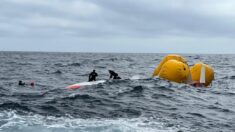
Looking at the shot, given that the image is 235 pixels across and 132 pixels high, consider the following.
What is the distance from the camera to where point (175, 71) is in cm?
2483

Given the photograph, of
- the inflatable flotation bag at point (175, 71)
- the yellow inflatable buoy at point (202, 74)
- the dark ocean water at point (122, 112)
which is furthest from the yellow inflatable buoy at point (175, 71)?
the dark ocean water at point (122, 112)

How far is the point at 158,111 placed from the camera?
1516 centimetres

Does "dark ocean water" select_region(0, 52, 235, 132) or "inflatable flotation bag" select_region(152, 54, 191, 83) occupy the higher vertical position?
"inflatable flotation bag" select_region(152, 54, 191, 83)

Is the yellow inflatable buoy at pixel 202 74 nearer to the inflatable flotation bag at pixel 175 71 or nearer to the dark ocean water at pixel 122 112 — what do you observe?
the inflatable flotation bag at pixel 175 71

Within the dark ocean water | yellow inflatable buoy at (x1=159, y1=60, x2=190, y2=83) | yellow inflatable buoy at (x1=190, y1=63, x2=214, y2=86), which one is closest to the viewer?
the dark ocean water

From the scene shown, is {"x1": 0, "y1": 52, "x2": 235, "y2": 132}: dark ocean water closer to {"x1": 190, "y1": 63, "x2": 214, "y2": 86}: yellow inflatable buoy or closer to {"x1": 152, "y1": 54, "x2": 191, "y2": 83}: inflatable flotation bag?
{"x1": 152, "y1": 54, "x2": 191, "y2": 83}: inflatable flotation bag

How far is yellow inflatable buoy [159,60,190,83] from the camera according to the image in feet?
A: 80.7

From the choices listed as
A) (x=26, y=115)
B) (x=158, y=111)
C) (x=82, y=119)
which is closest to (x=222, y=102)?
(x=158, y=111)

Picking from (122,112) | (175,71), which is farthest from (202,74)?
(122,112)

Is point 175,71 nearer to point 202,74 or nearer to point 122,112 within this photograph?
point 202,74

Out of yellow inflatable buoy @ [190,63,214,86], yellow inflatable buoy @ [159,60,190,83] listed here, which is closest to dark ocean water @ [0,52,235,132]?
yellow inflatable buoy @ [159,60,190,83]

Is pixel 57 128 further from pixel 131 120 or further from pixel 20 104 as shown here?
pixel 20 104

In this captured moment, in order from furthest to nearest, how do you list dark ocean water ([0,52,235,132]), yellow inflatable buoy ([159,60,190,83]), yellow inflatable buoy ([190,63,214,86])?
yellow inflatable buoy ([190,63,214,86])
yellow inflatable buoy ([159,60,190,83])
dark ocean water ([0,52,235,132])

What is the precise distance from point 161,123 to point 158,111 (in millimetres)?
2422
